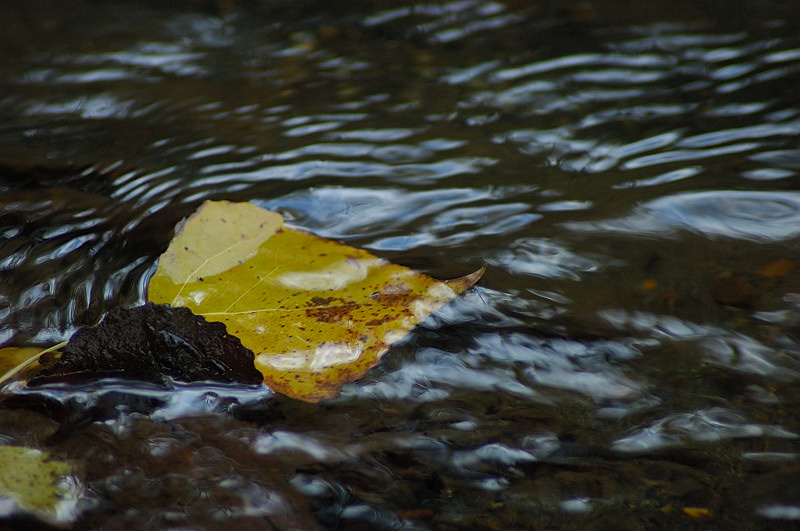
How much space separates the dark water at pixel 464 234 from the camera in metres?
1.11

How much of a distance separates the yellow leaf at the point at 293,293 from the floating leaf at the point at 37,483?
0.37 meters

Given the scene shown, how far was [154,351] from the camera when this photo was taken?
1.28 metres

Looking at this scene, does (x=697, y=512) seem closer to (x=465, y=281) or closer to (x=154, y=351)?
(x=465, y=281)

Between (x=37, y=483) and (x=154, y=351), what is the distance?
289 millimetres

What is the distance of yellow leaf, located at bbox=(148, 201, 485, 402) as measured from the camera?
4.26 feet

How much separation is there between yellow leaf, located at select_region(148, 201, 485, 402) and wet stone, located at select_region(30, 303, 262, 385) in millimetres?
62

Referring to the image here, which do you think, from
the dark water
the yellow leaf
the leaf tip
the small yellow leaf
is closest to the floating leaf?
the dark water

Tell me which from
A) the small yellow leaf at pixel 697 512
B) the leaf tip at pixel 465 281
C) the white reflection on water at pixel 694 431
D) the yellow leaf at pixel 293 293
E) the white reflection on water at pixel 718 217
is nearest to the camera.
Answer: the small yellow leaf at pixel 697 512

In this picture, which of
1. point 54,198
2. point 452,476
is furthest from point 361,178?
point 452,476

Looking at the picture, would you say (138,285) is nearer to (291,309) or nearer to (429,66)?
(291,309)

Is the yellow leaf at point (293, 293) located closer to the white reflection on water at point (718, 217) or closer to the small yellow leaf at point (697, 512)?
the white reflection on water at point (718, 217)

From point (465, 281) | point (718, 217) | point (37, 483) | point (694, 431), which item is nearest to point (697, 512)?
point (694, 431)

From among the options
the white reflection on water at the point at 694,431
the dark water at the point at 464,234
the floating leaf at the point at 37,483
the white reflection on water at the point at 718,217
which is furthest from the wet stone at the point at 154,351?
the white reflection on water at the point at 718,217

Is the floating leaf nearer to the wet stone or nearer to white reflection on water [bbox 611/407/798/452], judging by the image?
the wet stone
